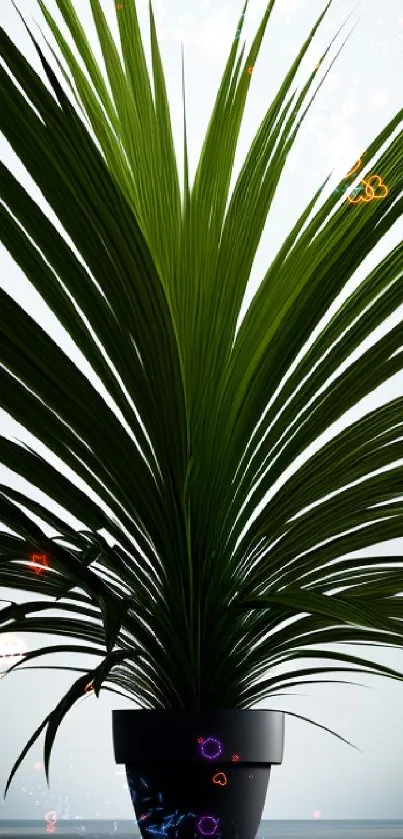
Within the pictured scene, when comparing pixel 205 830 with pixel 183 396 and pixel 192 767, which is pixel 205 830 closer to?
pixel 192 767

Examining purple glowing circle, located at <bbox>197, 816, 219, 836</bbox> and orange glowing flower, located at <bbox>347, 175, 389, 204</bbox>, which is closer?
purple glowing circle, located at <bbox>197, 816, 219, 836</bbox>

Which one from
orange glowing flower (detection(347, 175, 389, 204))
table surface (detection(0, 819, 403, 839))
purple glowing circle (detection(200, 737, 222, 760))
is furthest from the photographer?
table surface (detection(0, 819, 403, 839))

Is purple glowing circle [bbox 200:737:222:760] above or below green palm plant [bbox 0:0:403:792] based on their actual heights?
below

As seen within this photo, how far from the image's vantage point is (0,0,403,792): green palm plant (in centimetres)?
90

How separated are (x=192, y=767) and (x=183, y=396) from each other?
34 centimetres

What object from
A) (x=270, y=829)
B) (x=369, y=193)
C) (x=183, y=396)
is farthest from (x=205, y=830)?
(x=270, y=829)

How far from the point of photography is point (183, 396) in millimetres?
898

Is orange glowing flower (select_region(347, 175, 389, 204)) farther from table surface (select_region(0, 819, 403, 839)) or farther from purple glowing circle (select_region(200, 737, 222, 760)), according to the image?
table surface (select_region(0, 819, 403, 839))

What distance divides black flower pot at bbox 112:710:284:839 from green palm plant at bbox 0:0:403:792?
2.4 inches

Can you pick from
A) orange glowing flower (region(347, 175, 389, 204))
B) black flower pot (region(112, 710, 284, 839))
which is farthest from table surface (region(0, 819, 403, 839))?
orange glowing flower (region(347, 175, 389, 204))

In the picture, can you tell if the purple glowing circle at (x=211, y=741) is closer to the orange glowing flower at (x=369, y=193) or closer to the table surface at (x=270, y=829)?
the orange glowing flower at (x=369, y=193)

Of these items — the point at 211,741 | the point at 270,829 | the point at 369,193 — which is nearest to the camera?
the point at 211,741

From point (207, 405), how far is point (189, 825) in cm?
39

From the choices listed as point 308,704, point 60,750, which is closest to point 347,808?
point 308,704
